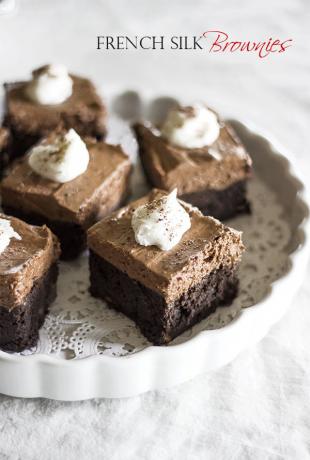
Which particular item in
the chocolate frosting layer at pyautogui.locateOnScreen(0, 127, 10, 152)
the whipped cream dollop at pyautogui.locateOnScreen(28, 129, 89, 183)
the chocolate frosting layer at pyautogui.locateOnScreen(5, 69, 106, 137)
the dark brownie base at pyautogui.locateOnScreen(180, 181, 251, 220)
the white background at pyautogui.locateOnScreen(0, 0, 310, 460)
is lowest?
the white background at pyautogui.locateOnScreen(0, 0, 310, 460)

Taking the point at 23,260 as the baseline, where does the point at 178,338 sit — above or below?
below

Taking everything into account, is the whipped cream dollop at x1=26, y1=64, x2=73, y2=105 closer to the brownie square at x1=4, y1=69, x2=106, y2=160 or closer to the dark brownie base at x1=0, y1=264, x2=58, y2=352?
the brownie square at x1=4, y1=69, x2=106, y2=160

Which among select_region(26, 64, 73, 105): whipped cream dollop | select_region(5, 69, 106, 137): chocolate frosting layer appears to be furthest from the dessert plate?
select_region(26, 64, 73, 105): whipped cream dollop

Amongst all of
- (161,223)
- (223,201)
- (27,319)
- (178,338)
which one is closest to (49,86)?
(223,201)

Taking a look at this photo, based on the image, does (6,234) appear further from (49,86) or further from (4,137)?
(49,86)

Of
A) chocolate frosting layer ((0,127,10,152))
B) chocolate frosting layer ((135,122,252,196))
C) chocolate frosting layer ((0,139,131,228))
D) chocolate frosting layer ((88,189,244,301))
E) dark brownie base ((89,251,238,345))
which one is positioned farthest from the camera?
chocolate frosting layer ((0,127,10,152))

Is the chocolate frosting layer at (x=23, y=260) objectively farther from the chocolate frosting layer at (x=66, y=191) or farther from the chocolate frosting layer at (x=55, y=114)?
the chocolate frosting layer at (x=55, y=114)

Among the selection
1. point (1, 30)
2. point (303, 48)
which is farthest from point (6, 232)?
point (303, 48)
